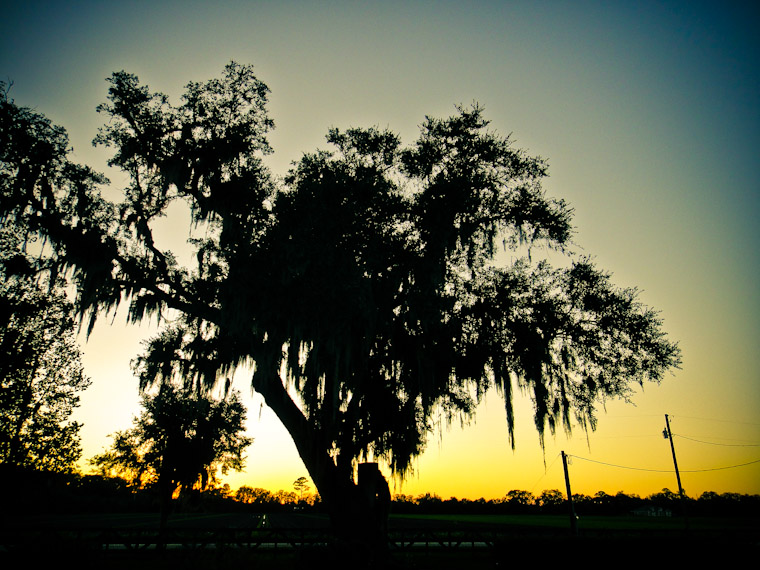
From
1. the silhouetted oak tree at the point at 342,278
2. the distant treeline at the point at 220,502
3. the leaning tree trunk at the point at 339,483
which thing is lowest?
the distant treeline at the point at 220,502

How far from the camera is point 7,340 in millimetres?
17828

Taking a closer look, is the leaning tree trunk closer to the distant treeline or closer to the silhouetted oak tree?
the silhouetted oak tree

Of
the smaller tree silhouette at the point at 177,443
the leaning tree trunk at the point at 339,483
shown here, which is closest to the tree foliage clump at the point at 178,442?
the smaller tree silhouette at the point at 177,443

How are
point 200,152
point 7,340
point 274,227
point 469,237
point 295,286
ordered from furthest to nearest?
point 7,340, point 469,237, point 200,152, point 274,227, point 295,286

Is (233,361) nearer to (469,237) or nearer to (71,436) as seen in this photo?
(469,237)

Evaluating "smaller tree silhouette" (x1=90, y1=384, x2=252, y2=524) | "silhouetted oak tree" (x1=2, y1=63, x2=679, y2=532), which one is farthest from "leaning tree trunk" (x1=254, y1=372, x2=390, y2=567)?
"smaller tree silhouette" (x1=90, y1=384, x2=252, y2=524)

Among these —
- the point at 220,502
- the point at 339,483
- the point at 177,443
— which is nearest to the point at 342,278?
the point at 339,483

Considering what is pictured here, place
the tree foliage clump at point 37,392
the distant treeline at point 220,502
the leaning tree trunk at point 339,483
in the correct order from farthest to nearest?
the distant treeline at point 220,502, the tree foliage clump at point 37,392, the leaning tree trunk at point 339,483

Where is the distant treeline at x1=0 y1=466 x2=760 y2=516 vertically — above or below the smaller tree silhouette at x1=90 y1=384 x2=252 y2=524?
below

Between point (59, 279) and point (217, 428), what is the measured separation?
12.2 meters

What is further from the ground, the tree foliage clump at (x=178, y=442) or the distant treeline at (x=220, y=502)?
the tree foliage clump at (x=178, y=442)

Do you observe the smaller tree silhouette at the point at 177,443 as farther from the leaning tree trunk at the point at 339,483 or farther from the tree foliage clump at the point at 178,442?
the leaning tree trunk at the point at 339,483

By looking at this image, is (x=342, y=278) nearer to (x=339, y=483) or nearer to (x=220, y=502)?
(x=339, y=483)

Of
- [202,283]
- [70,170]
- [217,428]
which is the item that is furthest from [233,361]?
[217,428]
